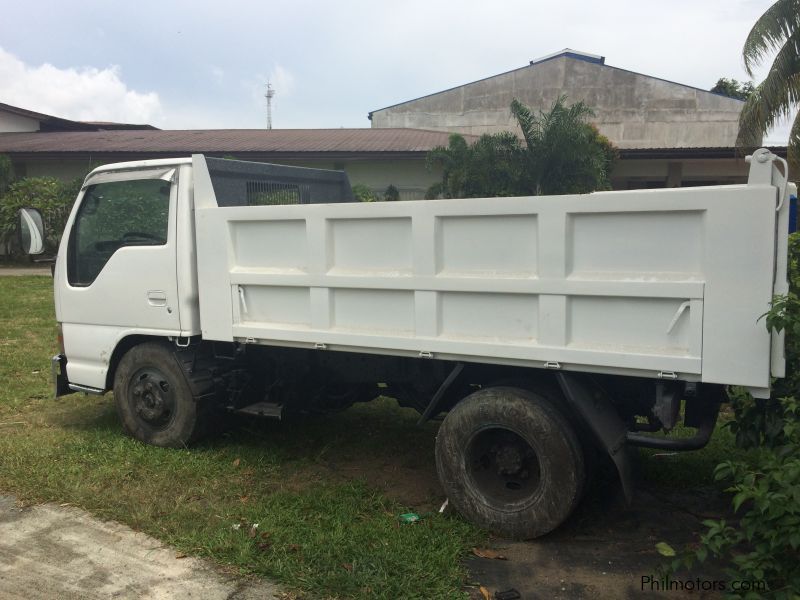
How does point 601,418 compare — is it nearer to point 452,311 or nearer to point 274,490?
point 452,311

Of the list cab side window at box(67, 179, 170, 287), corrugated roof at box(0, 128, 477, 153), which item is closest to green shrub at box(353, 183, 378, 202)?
corrugated roof at box(0, 128, 477, 153)

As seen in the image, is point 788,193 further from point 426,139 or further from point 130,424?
point 426,139

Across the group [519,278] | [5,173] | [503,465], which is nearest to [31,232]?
[519,278]

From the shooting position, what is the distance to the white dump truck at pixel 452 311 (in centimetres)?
351

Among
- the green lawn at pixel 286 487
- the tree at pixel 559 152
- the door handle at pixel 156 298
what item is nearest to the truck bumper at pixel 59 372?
the green lawn at pixel 286 487

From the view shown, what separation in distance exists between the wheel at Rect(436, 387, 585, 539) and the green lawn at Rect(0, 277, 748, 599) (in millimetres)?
195

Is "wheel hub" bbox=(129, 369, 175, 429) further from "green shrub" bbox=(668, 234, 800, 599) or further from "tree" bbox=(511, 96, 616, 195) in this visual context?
"tree" bbox=(511, 96, 616, 195)

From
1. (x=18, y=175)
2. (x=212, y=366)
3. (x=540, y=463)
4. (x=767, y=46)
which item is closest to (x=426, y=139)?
(x=767, y=46)

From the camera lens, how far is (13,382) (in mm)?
7930

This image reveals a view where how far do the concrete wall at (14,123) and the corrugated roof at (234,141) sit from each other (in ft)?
5.45

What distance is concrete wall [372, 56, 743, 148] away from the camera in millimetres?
25500

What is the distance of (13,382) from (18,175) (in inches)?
674

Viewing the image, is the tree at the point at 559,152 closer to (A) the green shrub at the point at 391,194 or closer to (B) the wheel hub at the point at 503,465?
(A) the green shrub at the point at 391,194

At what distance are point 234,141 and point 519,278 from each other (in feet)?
64.4
